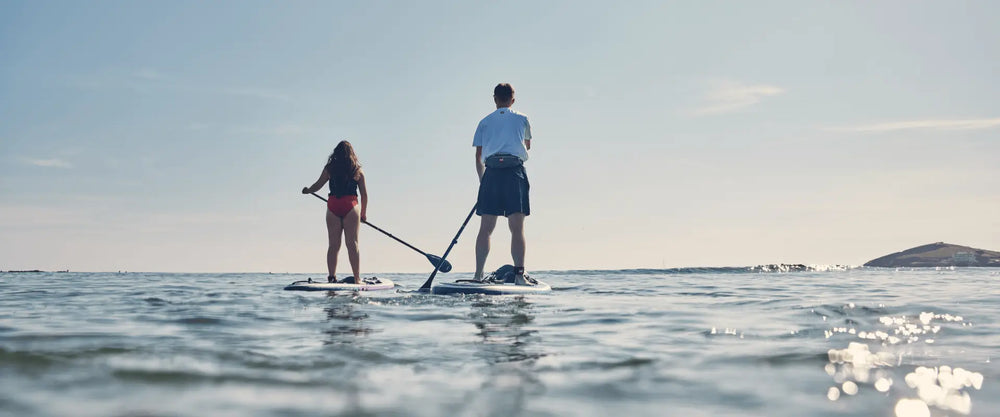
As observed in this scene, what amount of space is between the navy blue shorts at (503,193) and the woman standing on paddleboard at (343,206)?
2.31 metres

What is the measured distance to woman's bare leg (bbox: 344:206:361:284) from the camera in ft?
37.4

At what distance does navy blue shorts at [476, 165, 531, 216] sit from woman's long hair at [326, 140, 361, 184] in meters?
2.33

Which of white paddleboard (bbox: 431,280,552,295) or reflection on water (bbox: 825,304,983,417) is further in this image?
Result: white paddleboard (bbox: 431,280,552,295)

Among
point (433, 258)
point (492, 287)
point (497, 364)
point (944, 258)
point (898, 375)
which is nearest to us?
point (898, 375)

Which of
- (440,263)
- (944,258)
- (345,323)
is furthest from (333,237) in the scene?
(944,258)

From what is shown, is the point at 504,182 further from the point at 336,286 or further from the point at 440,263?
the point at 336,286

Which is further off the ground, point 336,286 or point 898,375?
point 336,286

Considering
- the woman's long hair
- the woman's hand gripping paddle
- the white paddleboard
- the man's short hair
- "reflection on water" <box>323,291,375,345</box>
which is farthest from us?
the woman's hand gripping paddle

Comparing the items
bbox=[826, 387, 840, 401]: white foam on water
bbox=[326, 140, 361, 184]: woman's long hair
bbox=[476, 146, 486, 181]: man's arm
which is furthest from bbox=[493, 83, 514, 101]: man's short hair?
bbox=[826, 387, 840, 401]: white foam on water

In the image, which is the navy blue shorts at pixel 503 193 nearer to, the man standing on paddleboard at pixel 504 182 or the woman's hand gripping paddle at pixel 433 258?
the man standing on paddleboard at pixel 504 182

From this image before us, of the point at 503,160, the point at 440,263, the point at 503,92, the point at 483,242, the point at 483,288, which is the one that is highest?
the point at 503,92

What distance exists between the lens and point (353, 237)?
11422 mm

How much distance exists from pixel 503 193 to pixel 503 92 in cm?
169

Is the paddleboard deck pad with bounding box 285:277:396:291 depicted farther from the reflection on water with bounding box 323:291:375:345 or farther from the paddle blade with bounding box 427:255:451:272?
the reflection on water with bounding box 323:291:375:345
